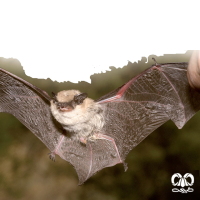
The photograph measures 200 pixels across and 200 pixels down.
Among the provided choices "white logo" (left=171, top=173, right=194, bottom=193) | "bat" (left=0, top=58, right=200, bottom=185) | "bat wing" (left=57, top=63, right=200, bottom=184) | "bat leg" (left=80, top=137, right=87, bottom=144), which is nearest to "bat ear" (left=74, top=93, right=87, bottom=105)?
"bat" (left=0, top=58, right=200, bottom=185)

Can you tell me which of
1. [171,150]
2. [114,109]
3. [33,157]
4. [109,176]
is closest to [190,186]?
[171,150]

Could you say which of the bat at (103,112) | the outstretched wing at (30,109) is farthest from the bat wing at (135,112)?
the outstretched wing at (30,109)

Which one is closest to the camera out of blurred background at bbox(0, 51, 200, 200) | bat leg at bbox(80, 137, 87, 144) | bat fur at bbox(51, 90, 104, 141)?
bat fur at bbox(51, 90, 104, 141)

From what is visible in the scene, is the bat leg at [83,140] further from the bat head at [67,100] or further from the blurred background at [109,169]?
the blurred background at [109,169]

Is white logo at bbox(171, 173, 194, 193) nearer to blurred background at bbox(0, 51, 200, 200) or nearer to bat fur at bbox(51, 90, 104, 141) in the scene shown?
blurred background at bbox(0, 51, 200, 200)

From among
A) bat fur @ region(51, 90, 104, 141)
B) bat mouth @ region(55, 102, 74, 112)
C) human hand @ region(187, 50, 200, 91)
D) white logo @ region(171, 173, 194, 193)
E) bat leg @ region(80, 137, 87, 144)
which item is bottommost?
white logo @ region(171, 173, 194, 193)

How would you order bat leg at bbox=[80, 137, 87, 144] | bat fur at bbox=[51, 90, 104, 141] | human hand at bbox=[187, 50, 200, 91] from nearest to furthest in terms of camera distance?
1. human hand at bbox=[187, 50, 200, 91]
2. bat fur at bbox=[51, 90, 104, 141]
3. bat leg at bbox=[80, 137, 87, 144]

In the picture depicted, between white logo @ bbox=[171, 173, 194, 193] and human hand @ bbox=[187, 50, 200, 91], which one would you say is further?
white logo @ bbox=[171, 173, 194, 193]
